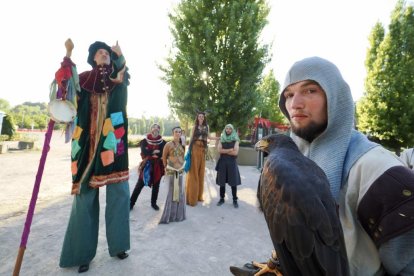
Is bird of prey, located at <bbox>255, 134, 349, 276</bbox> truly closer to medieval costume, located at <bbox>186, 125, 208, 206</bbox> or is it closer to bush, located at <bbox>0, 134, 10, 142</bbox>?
medieval costume, located at <bbox>186, 125, 208, 206</bbox>

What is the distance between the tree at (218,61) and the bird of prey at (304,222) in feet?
37.5

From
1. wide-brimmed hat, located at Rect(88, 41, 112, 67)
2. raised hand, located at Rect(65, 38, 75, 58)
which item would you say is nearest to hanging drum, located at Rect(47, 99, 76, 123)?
raised hand, located at Rect(65, 38, 75, 58)

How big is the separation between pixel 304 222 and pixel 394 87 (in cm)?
1852

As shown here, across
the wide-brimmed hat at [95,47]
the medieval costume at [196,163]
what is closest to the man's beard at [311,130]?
the wide-brimmed hat at [95,47]

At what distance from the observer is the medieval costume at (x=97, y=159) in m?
3.02

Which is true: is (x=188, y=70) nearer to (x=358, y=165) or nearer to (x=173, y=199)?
(x=173, y=199)

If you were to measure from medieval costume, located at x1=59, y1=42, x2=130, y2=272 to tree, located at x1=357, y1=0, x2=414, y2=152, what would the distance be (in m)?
16.9

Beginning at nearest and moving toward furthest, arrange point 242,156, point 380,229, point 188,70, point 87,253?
point 380,229 < point 87,253 < point 188,70 < point 242,156

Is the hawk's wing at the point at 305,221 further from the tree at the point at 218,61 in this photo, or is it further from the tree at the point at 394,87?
the tree at the point at 394,87

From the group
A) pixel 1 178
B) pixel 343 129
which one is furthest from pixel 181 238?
pixel 1 178

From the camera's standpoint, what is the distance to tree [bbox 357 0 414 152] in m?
15.0

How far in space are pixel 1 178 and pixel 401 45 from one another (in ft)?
72.1

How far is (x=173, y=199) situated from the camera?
17.1 ft

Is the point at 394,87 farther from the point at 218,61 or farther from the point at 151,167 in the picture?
Result: the point at 151,167
